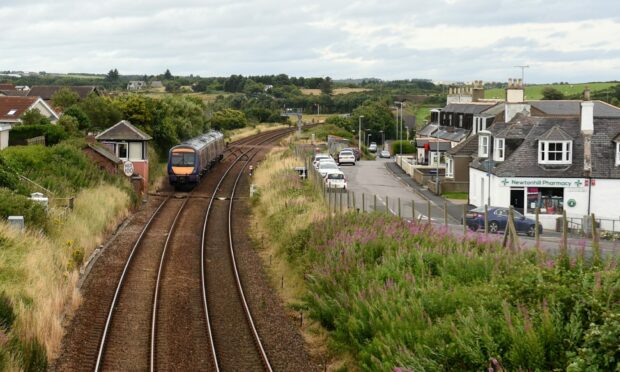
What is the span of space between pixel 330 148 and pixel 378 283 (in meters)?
58.4

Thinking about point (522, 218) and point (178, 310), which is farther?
point (522, 218)

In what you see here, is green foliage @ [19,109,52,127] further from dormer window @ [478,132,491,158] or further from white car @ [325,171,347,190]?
dormer window @ [478,132,491,158]

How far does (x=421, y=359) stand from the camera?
35.5ft

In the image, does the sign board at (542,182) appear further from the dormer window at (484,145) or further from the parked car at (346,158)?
the parked car at (346,158)

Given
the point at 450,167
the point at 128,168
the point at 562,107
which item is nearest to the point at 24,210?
the point at 128,168

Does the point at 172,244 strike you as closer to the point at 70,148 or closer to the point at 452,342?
the point at 70,148

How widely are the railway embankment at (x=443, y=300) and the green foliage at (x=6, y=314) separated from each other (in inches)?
238

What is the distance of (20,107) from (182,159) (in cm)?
2386

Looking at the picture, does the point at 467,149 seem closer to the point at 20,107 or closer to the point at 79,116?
the point at 79,116

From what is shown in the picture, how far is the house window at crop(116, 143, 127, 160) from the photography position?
42684 mm

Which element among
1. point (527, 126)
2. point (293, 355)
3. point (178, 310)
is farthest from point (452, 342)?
point (527, 126)

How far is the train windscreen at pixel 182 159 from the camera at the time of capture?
43.2 meters

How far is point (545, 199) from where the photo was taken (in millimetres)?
37469

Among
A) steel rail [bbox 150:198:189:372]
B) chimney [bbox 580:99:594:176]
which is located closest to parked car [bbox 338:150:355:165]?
chimney [bbox 580:99:594:176]
